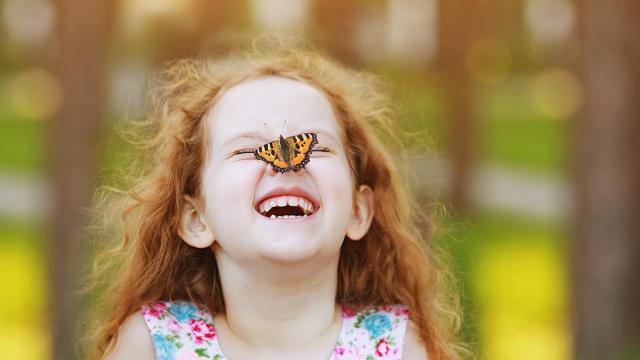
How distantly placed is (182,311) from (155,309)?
5cm

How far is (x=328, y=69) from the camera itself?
2.38 meters

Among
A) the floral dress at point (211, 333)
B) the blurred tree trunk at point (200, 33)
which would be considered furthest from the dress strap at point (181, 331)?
the blurred tree trunk at point (200, 33)

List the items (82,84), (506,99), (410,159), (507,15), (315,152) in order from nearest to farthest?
(315,152) → (410,159) → (82,84) → (507,15) → (506,99)

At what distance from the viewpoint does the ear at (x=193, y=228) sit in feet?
7.13

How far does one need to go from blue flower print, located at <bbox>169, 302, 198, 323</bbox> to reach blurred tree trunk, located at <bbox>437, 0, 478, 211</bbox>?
5152mm

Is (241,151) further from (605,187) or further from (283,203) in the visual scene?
(605,187)

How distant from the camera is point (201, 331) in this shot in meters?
2.19

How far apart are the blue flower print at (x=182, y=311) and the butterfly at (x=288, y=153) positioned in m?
0.39

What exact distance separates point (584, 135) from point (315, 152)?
2569 millimetres

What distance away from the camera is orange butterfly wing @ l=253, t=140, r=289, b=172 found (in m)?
1.99

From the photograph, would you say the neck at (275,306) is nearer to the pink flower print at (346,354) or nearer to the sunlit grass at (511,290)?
the pink flower print at (346,354)

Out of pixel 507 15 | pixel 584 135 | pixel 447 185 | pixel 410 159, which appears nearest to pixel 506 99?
pixel 507 15

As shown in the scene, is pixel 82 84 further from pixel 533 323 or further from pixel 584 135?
pixel 533 323

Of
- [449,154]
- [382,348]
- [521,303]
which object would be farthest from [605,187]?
[449,154]
